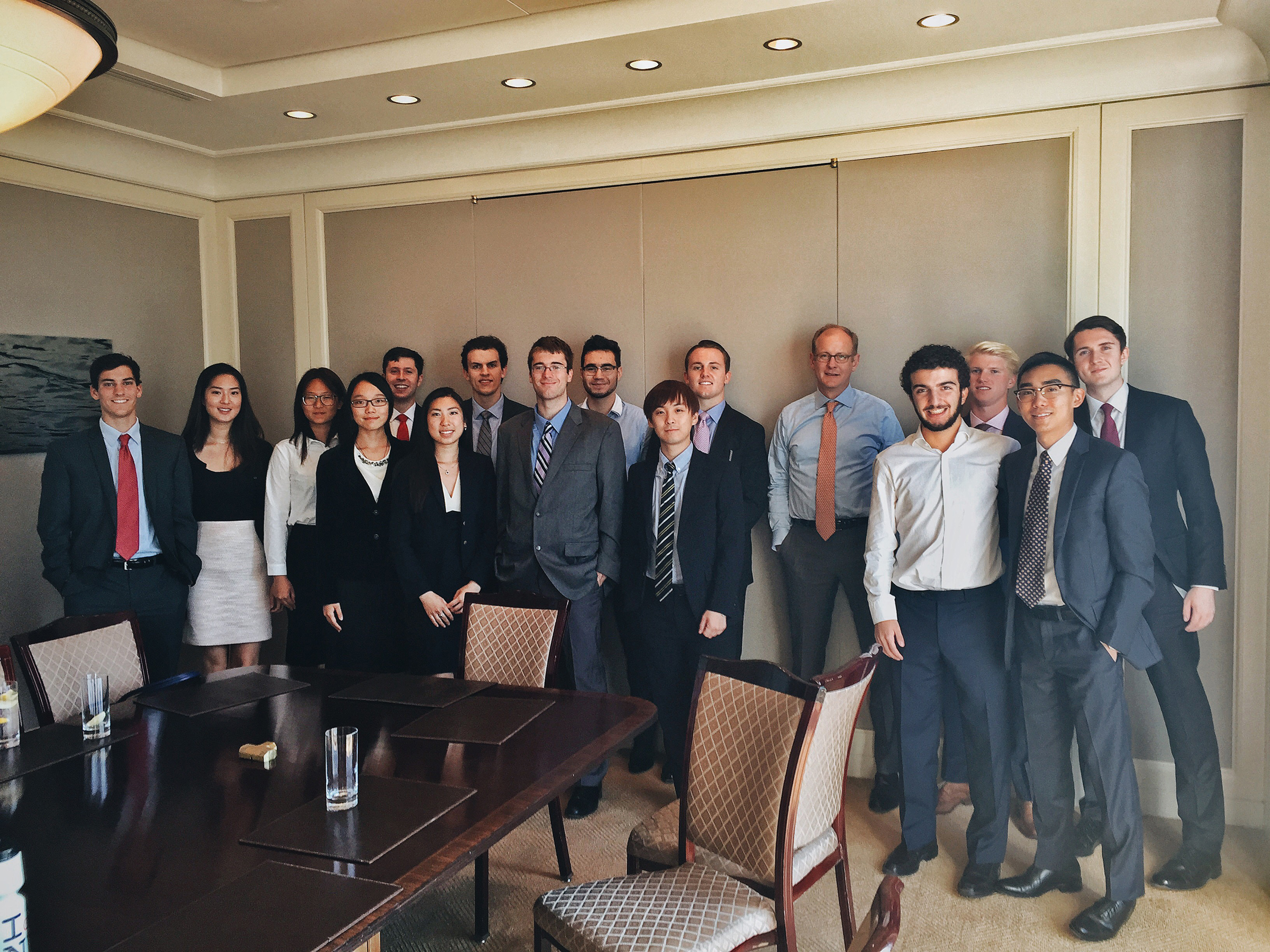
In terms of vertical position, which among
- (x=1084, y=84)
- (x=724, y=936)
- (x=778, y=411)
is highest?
(x=1084, y=84)

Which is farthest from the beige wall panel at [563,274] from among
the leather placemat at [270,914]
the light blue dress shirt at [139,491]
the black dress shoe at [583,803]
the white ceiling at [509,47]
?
the leather placemat at [270,914]

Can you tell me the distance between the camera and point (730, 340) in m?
4.34

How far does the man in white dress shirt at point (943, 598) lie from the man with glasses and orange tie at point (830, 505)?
1.82ft

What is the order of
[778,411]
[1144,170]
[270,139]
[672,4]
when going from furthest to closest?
[270,139] → [778,411] → [1144,170] → [672,4]

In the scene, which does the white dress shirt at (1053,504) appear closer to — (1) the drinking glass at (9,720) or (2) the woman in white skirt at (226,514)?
(1) the drinking glass at (9,720)

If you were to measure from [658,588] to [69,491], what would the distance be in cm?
253

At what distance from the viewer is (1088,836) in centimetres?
343

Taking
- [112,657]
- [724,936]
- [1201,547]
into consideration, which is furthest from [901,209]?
[112,657]

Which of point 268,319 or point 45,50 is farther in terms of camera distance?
point 268,319

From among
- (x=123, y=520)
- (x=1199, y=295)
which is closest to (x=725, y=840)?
(x=1199, y=295)

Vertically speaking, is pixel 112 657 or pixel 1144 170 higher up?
pixel 1144 170

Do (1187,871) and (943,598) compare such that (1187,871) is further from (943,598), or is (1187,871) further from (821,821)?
(821,821)

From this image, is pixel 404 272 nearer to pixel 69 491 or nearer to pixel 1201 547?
pixel 69 491

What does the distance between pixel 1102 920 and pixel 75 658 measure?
329cm
